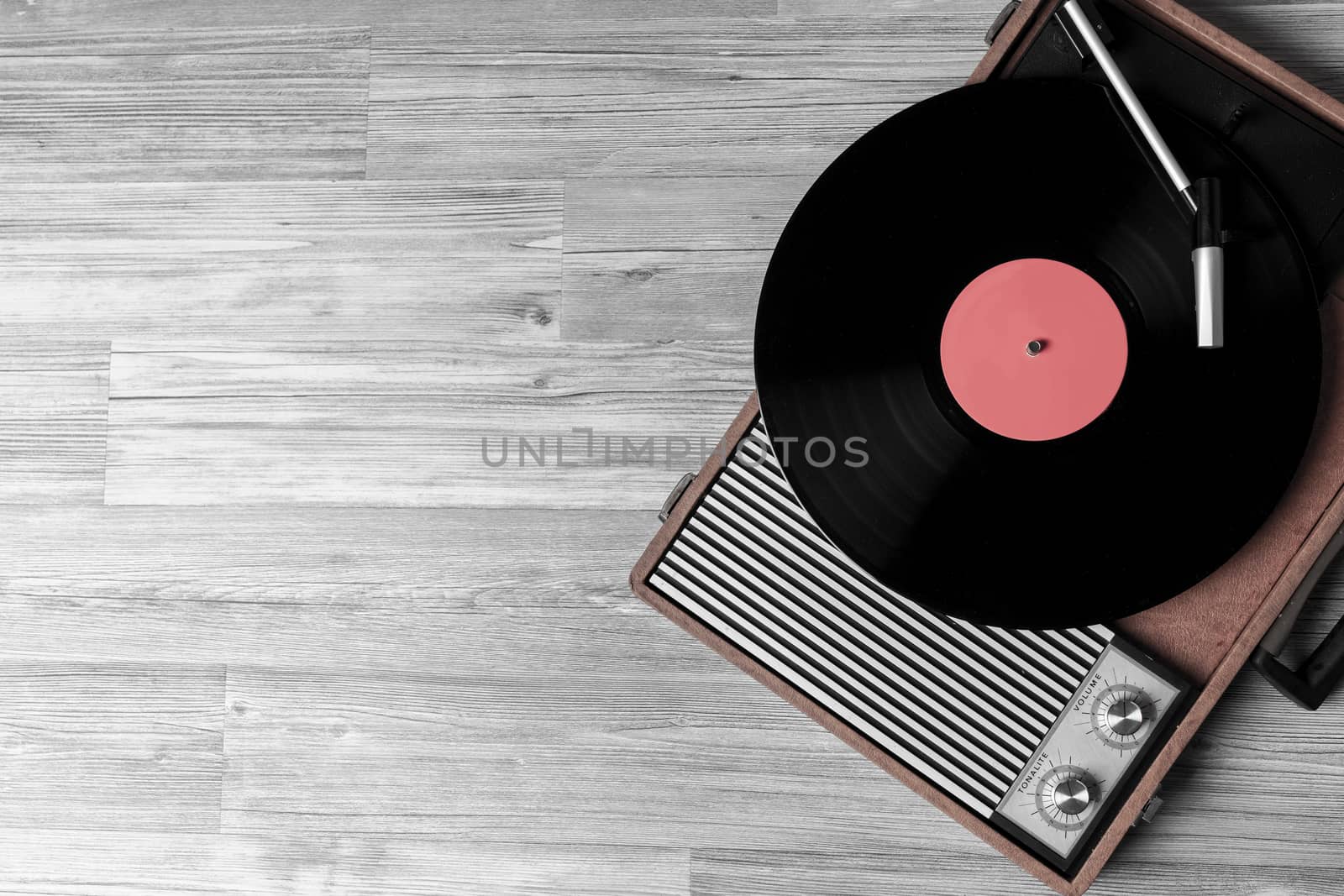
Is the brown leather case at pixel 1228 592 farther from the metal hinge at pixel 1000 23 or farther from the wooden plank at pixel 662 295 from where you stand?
the wooden plank at pixel 662 295

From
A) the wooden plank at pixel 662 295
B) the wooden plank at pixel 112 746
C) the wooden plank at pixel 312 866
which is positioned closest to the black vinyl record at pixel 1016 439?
the wooden plank at pixel 662 295

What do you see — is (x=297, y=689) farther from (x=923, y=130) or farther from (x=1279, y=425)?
(x=1279, y=425)

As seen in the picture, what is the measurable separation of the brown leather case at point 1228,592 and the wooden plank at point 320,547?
1.27 ft

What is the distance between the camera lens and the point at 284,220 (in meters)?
1.19

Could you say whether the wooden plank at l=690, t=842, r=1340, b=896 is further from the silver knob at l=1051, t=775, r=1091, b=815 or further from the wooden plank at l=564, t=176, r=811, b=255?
the wooden plank at l=564, t=176, r=811, b=255

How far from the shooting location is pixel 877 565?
2.49ft

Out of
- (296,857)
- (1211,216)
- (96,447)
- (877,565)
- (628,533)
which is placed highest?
(1211,216)

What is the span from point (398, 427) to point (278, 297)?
0.74 feet

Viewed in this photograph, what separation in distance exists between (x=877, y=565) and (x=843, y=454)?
0.30 ft

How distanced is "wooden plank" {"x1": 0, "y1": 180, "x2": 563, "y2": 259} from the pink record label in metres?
0.56

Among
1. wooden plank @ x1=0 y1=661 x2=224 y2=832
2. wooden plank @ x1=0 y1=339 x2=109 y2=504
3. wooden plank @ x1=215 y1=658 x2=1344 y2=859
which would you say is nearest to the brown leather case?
wooden plank @ x1=215 y1=658 x2=1344 y2=859

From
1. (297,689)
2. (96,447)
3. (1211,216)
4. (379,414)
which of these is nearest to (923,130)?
(1211,216)

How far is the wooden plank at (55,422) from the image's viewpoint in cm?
120

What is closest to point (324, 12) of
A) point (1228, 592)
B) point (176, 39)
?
point (176, 39)
